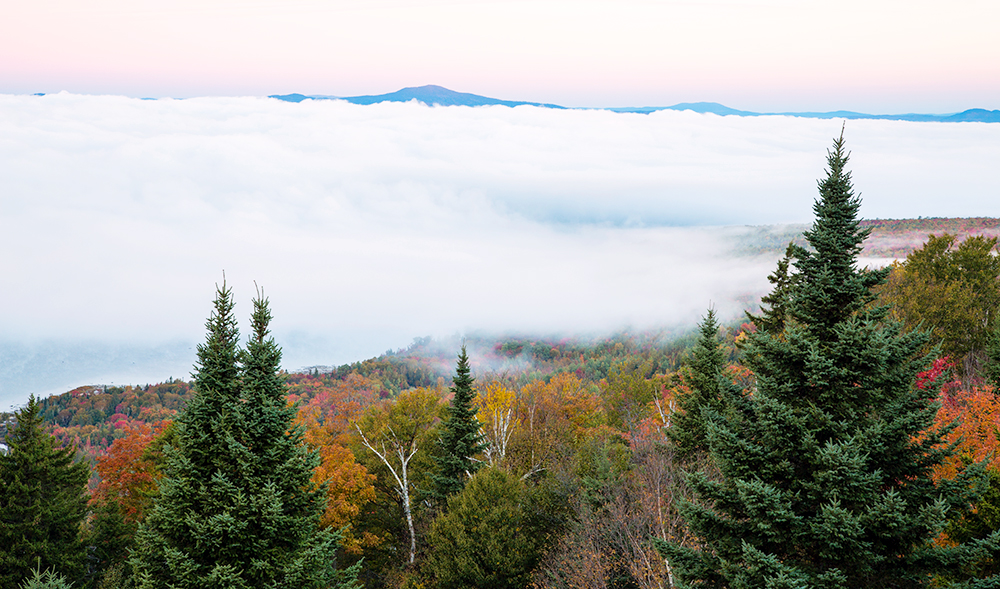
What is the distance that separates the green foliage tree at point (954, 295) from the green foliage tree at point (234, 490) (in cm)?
3181

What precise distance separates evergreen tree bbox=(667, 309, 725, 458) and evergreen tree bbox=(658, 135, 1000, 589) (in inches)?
487

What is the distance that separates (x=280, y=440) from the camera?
14258 millimetres

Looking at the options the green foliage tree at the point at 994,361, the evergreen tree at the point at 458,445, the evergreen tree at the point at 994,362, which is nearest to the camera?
the evergreen tree at the point at 994,362

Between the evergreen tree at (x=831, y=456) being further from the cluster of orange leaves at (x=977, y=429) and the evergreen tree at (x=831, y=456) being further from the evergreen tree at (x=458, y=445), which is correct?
the evergreen tree at (x=458, y=445)

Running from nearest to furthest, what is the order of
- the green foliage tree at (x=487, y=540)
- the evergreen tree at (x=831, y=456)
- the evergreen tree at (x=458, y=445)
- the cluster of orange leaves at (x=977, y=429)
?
the evergreen tree at (x=831, y=456)
the cluster of orange leaves at (x=977, y=429)
the green foliage tree at (x=487, y=540)
the evergreen tree at (x=458, y=445)

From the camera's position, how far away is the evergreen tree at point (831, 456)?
9.96m

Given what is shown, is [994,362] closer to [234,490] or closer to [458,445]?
[458,445]

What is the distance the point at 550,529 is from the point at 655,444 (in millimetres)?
6337

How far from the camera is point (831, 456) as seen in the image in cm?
982

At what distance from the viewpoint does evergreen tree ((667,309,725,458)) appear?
23.5 meters

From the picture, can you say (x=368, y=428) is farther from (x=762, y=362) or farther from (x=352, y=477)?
(x=762, y=362)

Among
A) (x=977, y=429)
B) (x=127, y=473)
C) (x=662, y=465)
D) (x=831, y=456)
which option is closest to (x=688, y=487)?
(x=662, y=465)

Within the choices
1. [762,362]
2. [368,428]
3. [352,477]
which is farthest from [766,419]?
[368,428]

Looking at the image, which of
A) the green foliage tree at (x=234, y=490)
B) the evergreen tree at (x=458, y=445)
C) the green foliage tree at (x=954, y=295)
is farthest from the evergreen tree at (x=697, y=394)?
the green foliage tree at (x=954, y=295)
